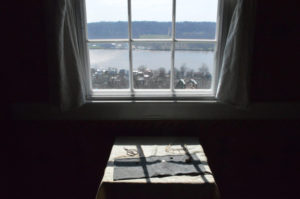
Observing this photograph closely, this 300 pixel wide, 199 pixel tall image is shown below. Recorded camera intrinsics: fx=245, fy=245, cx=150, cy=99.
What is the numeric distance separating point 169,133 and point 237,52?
784 mm

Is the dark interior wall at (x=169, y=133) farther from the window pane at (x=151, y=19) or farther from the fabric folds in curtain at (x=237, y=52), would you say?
the window pane at (x=151, y=19)

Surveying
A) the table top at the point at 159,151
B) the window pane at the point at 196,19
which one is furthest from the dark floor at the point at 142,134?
the window pane at the point at 196,19

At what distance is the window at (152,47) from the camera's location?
182 centimetres

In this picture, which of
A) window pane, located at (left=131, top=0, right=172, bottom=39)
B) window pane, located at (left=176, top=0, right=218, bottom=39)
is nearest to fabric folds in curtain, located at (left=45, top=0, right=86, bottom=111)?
window pane, located at (left=131, top=0, right=172, bottom=39)

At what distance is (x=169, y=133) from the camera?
1.94 meters

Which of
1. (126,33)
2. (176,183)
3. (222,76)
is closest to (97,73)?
(126,33)

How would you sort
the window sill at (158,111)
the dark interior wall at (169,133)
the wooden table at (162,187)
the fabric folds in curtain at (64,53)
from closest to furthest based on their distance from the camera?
1. the wooden table at (162,187)
2. the fabric folds in curtain at (64,53)
3. the dark interior wall at (169,133)
4. the window sill at (158,111)

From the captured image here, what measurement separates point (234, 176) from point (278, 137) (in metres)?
0.48

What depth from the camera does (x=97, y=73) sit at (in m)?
1.97

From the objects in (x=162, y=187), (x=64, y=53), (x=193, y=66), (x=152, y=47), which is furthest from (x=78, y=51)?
(x=162, y=187)

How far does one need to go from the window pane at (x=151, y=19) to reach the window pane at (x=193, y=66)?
0.56ft

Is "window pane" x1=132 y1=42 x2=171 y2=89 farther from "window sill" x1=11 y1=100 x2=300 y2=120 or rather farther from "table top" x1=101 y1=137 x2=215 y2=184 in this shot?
"table top" x1=101 y1=137 x2=215 y2=184

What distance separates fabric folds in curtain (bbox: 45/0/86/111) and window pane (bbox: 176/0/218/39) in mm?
747

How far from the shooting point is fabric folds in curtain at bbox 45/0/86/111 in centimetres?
160
